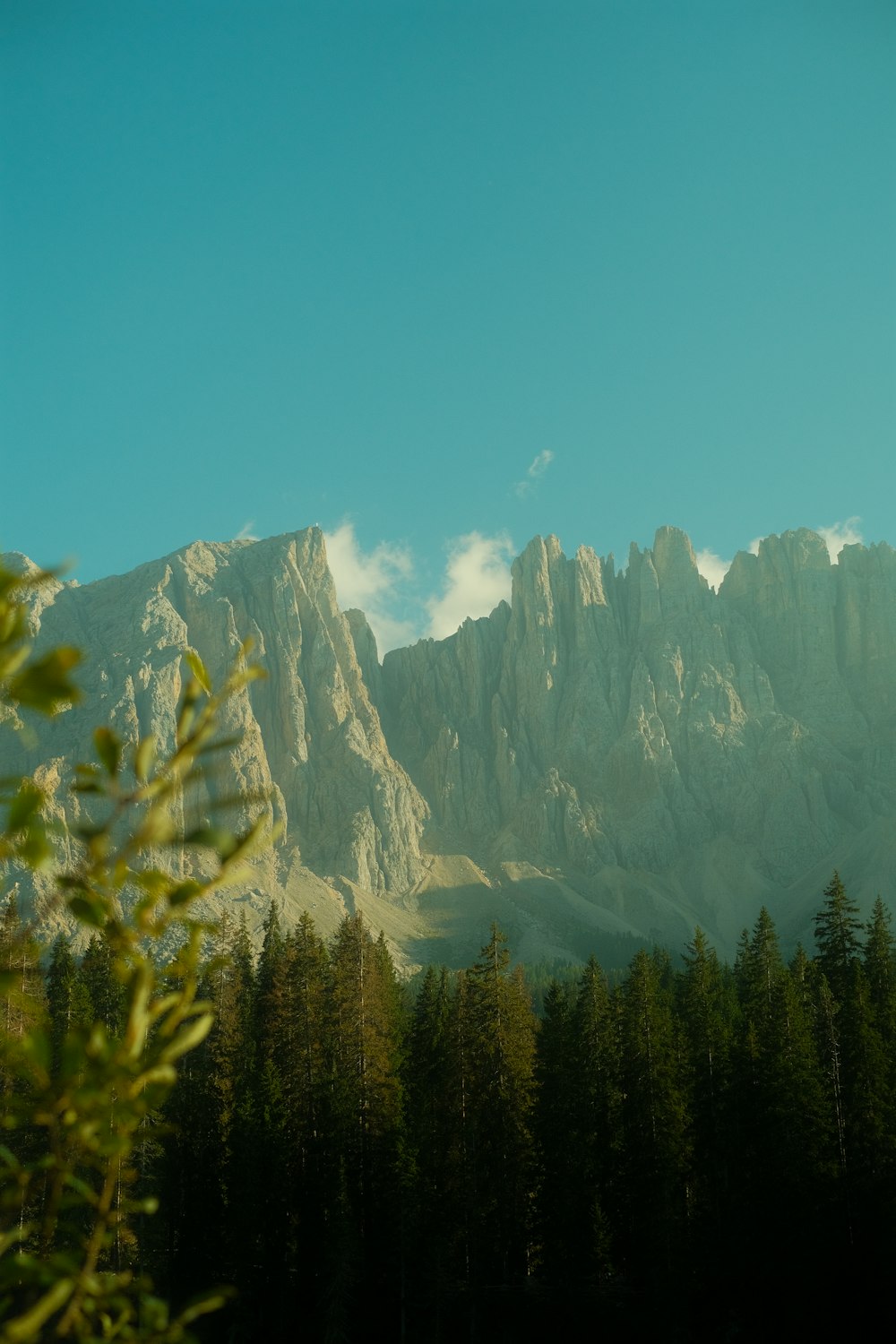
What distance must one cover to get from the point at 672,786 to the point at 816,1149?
167m

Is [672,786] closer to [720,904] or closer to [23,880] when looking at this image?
[720,904]

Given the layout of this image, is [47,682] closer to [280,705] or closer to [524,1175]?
[524,1175]

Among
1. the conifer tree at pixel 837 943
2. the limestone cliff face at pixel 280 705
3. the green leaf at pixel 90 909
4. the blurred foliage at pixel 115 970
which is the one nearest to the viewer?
the blurred foliage at pixel 115 970

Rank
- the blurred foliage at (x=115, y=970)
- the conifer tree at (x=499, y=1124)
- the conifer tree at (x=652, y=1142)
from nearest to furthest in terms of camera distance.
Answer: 1. the blurred foliage at (x=115, y=970)
2. the conifer tree at (x=499, y=1124)
3. the conifer tree at (x=652, y=1142)

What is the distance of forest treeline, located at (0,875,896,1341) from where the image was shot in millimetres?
31891

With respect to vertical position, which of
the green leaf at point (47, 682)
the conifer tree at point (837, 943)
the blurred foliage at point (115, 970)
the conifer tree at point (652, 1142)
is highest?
the conifer tree at point (837, 943)

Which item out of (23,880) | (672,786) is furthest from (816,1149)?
(672,786)

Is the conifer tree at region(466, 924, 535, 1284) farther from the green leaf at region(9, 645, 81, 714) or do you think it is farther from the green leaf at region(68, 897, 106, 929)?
the green leaf at region(9, 645, 81, 714)

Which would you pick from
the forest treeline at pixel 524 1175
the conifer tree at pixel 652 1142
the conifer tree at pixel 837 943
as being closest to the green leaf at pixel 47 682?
the forest treeline at pixel 524 1175

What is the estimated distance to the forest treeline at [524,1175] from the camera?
1256 inches

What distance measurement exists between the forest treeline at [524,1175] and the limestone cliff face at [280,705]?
130 m

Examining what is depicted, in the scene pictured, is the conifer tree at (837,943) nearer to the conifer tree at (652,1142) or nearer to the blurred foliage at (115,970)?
the conifer tree at (652,1142)

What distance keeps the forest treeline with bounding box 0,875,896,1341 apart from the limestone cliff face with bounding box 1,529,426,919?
130 metres

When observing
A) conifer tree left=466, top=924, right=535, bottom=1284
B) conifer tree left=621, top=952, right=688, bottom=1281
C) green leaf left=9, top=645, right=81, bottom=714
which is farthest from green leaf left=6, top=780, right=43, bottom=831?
conifer tree left=621, top=952, right=688, bottom=1281
